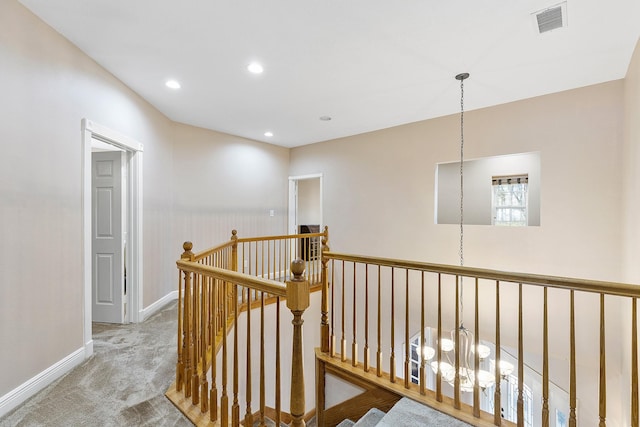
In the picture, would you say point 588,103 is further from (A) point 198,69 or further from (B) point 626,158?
(A) point 198,69

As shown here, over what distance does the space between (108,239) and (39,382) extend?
1.63 m

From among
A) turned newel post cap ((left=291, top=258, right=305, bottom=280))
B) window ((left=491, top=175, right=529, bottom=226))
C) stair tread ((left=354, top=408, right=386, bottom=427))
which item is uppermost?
window ((left=491, top=175, right=529, bottom=226))

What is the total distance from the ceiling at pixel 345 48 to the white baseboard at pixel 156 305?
2560 millimetres

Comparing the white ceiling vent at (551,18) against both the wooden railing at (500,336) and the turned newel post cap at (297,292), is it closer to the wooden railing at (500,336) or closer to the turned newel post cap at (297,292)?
the wooden railing at (500,336)

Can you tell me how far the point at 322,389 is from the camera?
8.93ft

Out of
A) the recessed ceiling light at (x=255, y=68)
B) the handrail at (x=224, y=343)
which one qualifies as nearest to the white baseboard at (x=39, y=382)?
the handrail at (x=224, y=343)

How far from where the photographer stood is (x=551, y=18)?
205 cm

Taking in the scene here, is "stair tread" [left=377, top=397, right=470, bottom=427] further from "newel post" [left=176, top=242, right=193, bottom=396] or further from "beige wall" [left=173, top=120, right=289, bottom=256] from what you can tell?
"beige wall" [left=173, top=120, right=289, bottom=256]

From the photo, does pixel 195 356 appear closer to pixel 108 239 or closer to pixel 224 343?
pixel 224 343

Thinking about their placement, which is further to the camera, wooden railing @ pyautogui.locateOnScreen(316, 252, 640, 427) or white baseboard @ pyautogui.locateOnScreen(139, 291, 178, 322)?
white baseboard @ pyautogui.locateOnScreen(139, 291, 178, 322)

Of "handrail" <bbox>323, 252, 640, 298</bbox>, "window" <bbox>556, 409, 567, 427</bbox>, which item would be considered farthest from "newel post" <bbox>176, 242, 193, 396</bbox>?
"window" <bbox>556, 409, 567, 427</bbox>

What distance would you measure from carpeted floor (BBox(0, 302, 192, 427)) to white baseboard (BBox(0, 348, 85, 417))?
38mm

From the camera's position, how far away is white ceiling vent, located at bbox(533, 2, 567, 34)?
77.1 inches

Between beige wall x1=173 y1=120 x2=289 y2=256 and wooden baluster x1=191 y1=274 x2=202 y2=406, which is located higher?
beige wall x1=173 y1=120 x2=289 y2=256
